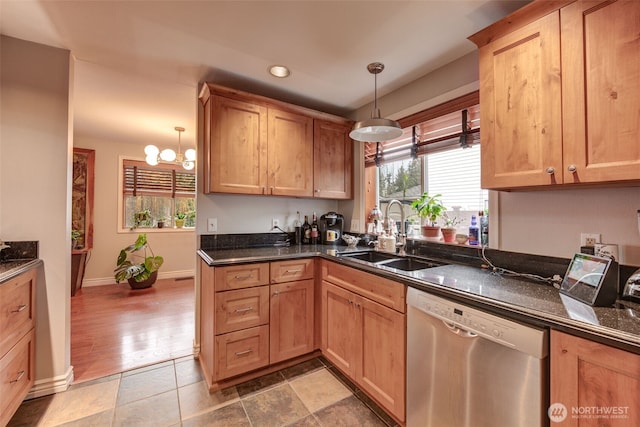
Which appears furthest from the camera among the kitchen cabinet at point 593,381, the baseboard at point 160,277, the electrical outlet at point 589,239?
the baseboard at point 160,277

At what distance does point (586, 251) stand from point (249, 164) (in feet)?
7.34

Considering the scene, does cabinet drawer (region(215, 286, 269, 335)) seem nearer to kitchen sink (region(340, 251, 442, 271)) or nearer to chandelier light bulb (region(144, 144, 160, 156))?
kitchen sink (region(340, 251, 442, 271))

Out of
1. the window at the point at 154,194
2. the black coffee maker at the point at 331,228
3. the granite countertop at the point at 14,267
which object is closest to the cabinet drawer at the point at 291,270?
the black coffee maker at the point at 331,228

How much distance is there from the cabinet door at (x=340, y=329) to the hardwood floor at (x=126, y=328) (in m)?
1.29

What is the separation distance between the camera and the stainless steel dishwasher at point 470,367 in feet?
3.22

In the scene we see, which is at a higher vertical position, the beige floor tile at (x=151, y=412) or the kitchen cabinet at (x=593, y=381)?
the kitchen cabinet at (x=593, y=381)

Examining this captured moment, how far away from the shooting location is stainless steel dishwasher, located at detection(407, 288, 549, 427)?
3.22 feet

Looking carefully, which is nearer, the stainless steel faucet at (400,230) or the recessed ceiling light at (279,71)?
the recessed ceiling light at (279,71)

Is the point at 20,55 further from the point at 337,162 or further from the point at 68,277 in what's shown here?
the point at 337,162

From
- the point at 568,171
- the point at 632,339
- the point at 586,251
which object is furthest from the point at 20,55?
the point at 586,251

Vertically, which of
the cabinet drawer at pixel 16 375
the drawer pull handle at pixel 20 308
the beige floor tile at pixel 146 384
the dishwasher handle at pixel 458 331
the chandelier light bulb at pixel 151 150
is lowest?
the beige floor tile at pixel 146 384

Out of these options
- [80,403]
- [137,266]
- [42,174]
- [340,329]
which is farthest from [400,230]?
[137,266]

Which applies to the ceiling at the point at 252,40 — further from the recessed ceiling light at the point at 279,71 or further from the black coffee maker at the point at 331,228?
the black coffee maker at the point at 331,228

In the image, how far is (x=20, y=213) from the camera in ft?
5.82
